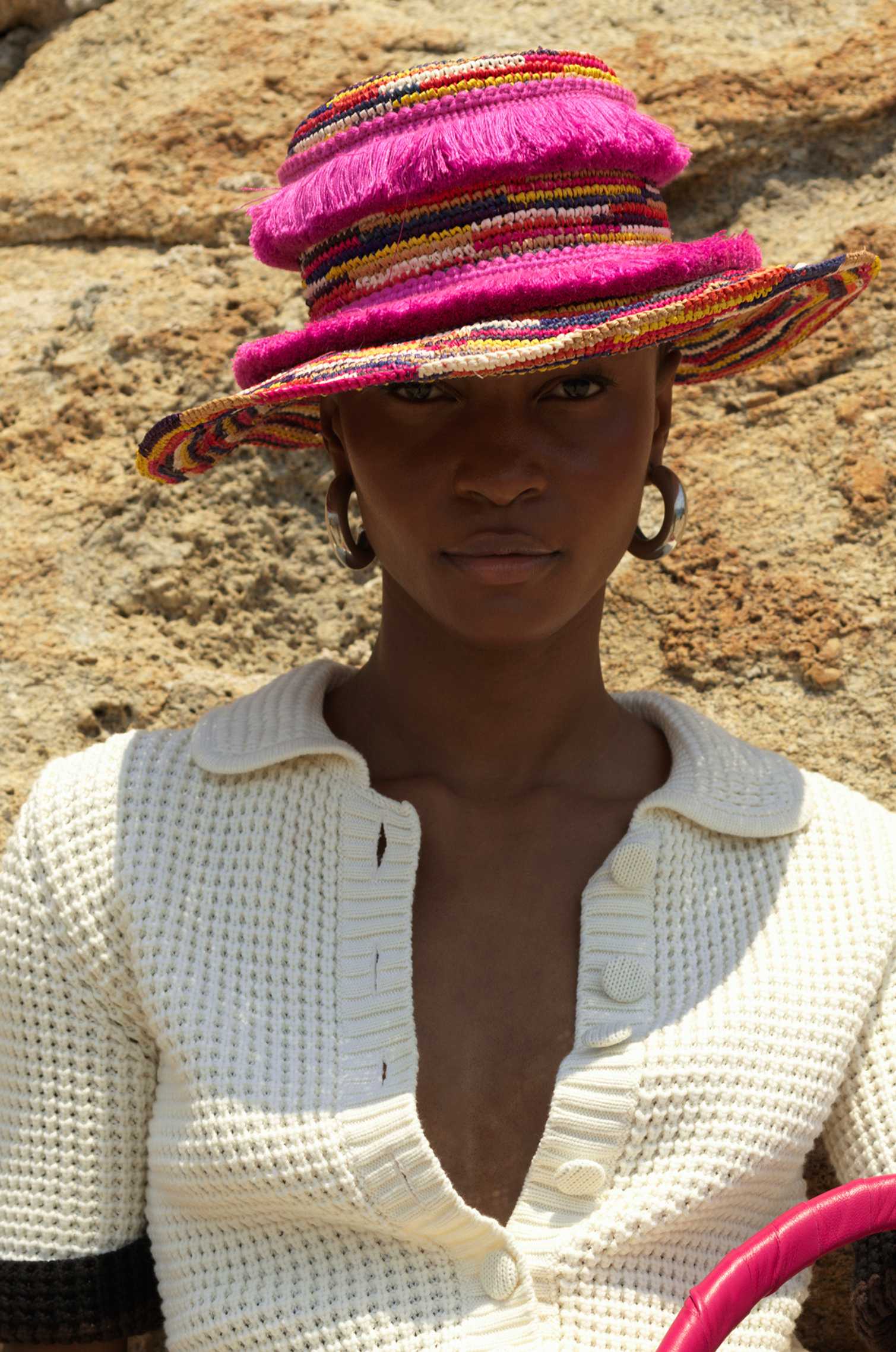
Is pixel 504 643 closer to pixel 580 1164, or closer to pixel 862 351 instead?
pixel 580 1164

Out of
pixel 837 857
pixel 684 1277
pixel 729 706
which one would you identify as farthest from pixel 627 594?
pixel 684 1277

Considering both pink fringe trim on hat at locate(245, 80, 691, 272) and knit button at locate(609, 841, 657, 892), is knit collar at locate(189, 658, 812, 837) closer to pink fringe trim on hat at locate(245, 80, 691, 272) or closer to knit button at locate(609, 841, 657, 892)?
knit button at locate(609, 841, 657, 892)

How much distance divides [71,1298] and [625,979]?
73 centimetres

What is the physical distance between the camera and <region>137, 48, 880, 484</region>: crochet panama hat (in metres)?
1.51

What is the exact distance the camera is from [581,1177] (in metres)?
1.64

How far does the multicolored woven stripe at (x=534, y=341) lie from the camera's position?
146 cm

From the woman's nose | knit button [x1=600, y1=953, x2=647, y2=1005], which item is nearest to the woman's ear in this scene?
the woman's nose

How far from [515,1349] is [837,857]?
2.27ft

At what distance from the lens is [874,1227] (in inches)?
54.9

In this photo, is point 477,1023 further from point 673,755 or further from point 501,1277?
point 673,755

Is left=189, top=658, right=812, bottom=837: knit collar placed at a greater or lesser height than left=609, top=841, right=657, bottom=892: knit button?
greater

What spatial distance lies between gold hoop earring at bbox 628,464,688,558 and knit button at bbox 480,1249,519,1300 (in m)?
0.85

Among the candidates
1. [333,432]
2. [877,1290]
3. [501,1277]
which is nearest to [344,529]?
[333,432]

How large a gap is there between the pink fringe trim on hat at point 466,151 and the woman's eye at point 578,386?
0.74 ft
